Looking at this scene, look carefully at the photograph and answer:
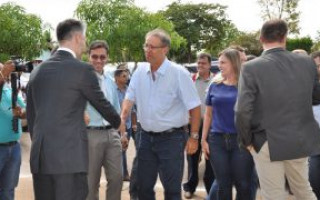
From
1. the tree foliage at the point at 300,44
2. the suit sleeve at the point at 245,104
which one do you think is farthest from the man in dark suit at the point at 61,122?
the tree foliage at the point at 300,44

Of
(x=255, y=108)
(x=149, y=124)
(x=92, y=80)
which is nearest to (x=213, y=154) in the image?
(x=149, y=124)

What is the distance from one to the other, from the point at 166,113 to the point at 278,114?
1.26 metres

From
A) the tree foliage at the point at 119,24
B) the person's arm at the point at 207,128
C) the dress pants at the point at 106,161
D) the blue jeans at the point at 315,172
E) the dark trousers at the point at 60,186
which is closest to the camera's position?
the dark trousers at the point at 60,186

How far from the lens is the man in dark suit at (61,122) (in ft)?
12.3

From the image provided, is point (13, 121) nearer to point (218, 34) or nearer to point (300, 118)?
point (300, 118)

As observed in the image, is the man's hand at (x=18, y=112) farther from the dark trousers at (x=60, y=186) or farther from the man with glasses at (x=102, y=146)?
the dark trousers at (x=60, y=186)

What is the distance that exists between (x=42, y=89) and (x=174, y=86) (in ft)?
5.10

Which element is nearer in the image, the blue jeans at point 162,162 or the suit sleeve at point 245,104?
the suit sleeve at point 245,104

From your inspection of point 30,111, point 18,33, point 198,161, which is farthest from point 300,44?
point 30,111

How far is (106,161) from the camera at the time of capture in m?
5.41

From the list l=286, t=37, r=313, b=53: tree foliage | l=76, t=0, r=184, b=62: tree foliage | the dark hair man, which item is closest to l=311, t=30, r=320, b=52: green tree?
l=286, t=37, r=313, b=53: tree foliage

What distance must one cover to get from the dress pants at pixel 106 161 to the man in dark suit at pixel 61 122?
138 cm

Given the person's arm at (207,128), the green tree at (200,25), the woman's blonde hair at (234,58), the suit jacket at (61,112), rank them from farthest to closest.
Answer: the green tree at (200,25)
the person's arm at (207,128)
the woman's blonde hair at (234,58)
the suit jacket at (61,112)

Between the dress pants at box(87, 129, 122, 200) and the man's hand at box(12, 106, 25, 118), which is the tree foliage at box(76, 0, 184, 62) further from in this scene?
the man's hand at box(12, 106, 25, 118)
